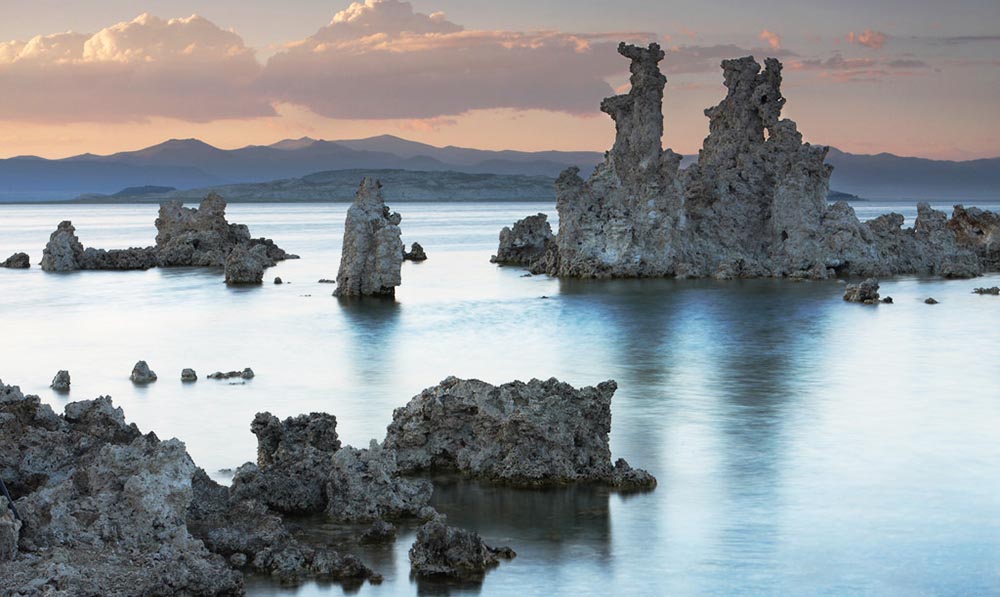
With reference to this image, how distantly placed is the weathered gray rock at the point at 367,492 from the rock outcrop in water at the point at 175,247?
34345 millimetres

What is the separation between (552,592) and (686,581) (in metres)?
A: 1.12

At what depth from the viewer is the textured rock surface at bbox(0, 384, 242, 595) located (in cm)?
913

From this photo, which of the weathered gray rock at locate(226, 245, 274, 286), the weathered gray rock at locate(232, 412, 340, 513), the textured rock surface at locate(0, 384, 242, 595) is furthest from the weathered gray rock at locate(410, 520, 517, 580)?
the weathered gray rock at locate(226, 245, 274, 286)

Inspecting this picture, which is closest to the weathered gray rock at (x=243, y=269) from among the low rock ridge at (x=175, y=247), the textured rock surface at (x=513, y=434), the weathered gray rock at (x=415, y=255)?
the low rock ridge at (x=175, y=247)

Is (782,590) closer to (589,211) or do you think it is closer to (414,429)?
(414,429)

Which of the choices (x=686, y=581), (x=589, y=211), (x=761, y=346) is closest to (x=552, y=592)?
(x=686, y=581)

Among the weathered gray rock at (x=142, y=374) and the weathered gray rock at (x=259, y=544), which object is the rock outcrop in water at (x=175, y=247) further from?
the weathered gray rock at (x=259, y=544)

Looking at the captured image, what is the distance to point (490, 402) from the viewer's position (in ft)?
A: 44.4

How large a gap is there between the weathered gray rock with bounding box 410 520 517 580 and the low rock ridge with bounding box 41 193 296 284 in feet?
118

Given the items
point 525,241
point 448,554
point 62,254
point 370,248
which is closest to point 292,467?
point 448,554

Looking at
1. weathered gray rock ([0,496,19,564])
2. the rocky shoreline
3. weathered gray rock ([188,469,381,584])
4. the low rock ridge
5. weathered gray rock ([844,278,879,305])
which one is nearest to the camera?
weathered gray rock ([0,496,19,564])

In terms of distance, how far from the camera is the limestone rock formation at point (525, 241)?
52.6 metres

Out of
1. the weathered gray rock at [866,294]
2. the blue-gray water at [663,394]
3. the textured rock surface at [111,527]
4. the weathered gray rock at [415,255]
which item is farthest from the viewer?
the weathered gray rock at [415,255]

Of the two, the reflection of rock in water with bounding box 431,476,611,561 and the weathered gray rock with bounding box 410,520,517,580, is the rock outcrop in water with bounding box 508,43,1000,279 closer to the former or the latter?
the reflection of rock in water with bounding box 431,476,611,561
